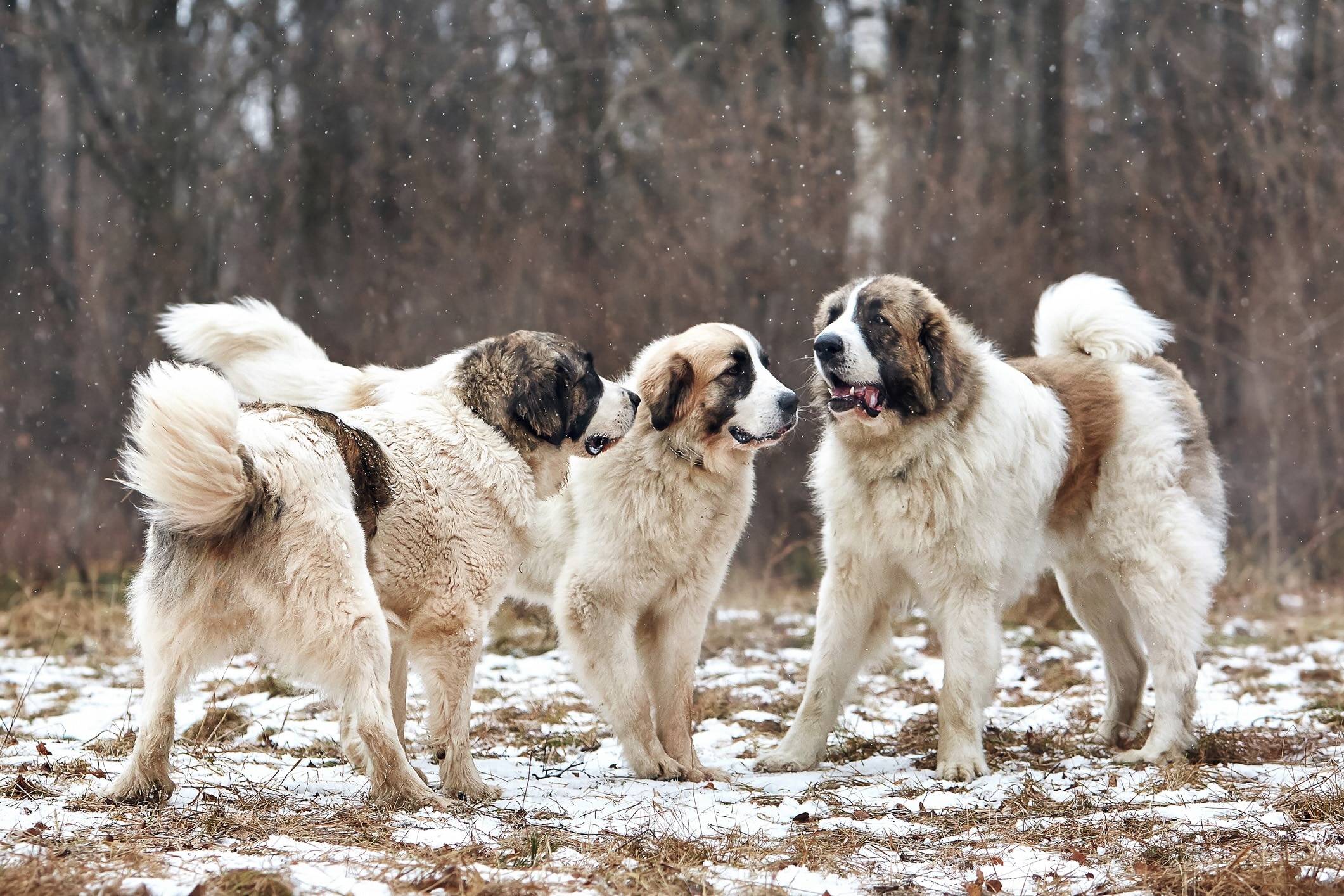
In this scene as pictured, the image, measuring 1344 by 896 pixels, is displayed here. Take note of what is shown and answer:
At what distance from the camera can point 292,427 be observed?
3270 mm


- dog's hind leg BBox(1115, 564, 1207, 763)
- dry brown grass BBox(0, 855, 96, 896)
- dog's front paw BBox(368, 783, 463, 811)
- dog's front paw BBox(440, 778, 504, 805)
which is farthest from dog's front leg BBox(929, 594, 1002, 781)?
dry brown grass BBox(0, 855, 96, 896)

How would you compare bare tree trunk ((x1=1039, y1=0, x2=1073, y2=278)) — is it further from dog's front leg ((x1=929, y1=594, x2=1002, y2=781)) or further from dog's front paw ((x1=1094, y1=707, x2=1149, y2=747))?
dog's front leg ((x1=929, y1=594, x2=1002, y2=781))

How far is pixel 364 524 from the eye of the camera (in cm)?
341

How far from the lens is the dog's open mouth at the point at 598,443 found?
4.02 meters

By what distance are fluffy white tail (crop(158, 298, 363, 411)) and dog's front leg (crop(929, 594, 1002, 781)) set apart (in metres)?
2.28

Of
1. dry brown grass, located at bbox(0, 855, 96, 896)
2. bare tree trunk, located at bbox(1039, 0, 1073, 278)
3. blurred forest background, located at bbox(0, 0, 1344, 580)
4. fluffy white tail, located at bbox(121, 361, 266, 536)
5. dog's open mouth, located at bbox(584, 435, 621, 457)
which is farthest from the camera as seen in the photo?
bare tree trunk, located at bbox(1039, 0, 1073, 278)

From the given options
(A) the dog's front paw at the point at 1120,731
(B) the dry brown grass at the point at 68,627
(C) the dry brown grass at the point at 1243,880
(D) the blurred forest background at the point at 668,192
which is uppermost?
(D) the blurred forest background at the point at 668,192

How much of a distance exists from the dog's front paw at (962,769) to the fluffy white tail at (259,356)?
241cm

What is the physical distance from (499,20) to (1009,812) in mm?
10064

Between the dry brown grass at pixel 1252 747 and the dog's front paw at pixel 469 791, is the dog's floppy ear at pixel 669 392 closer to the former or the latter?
the dog's front paw at pixel 469 791

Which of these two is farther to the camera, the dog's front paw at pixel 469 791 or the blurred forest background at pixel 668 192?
the blurred forest background at pixel 668 192

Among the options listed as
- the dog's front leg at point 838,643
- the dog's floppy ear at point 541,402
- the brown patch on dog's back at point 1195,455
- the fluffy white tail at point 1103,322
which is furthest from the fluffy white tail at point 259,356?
the brown patch on dog's back at point 1195,455

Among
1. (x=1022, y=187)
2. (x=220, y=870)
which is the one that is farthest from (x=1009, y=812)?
(x=1022, y=187)

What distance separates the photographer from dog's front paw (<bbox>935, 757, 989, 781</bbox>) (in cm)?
405
